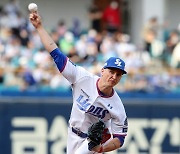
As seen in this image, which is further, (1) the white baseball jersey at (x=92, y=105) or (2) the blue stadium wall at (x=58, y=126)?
(2) the blue stadium wall at (x=58, y=126)

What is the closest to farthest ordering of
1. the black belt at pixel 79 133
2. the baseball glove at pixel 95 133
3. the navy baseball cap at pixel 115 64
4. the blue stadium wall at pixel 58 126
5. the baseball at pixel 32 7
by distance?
the baseball at pixel 32 7 < the baseball glove at pixel 95 133 < the navy baseball cap at pixel 115 64 < the black belt at pixel 79 133 < the blue stadium wall at pixel 58 126

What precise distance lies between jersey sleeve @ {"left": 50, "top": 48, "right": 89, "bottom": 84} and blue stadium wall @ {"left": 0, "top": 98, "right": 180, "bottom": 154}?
4387 millimetres

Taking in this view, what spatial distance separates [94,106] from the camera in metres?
7.60

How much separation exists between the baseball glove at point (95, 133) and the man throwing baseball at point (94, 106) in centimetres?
2

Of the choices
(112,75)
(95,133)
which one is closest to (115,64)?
(112,75)

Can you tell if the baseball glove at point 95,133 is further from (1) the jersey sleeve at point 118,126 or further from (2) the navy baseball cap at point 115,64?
(2) the navy baseball cap at point 115,64

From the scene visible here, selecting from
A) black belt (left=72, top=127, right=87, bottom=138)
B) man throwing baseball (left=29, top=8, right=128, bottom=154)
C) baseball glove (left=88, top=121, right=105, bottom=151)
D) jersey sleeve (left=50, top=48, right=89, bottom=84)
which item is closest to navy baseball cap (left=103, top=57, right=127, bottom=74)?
man throwing baseball (left=29, top=8, right=128, bottom=154)

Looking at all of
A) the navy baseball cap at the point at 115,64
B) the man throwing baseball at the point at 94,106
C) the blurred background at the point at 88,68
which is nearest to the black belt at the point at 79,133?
the man throwing baseball at the point at 94,106

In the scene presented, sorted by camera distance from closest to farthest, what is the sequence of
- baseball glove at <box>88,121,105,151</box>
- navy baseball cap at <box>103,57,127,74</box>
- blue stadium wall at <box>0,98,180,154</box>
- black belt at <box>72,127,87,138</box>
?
1. baseball glove at <box>88,121,105,151</box>
2. navy baseball cap at <box>103,57,127,74</box>
3. black belt at <box>72,127,87,138</box>
4. blue stadium wall at <box>0,98,180,154</box>

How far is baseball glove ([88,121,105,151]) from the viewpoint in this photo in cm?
712

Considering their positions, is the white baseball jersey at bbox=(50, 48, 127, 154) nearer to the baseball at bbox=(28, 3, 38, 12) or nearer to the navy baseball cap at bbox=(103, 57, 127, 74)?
the navy baseball cap at bbox=(103, 57, 127, 74)

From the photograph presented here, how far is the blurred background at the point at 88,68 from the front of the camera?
11938mm

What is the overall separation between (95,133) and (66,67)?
73 cm

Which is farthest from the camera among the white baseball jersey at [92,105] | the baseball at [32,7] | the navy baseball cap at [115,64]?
the white baseball jersey at [92,105]
